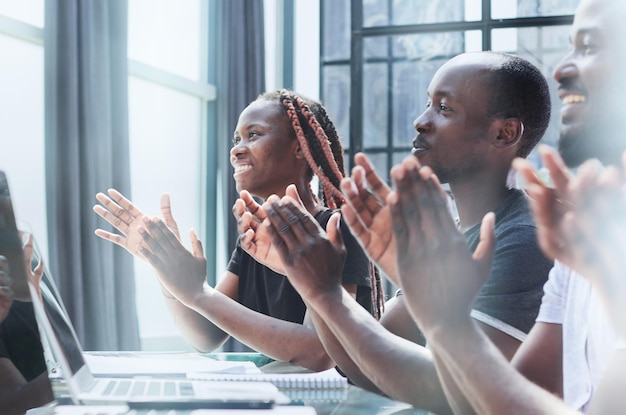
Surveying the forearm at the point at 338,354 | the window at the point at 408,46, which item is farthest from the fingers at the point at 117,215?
the window at the point at 408,46

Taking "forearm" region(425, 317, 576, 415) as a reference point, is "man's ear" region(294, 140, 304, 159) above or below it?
above

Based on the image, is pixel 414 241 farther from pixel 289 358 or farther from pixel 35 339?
pixel 289 358

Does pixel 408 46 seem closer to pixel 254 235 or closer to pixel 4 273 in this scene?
pixel 254 235

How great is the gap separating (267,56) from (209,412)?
13.3 feet

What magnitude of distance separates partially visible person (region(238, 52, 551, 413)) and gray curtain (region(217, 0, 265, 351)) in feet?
9.39

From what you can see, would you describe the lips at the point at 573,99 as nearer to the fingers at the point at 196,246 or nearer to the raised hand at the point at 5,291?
the raised hand at the point at 5,291

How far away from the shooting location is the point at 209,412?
894 millimetres

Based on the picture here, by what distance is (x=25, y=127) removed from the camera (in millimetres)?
3096

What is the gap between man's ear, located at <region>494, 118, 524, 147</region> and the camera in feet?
4.96

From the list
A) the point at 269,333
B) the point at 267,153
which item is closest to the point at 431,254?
the point at 269,333

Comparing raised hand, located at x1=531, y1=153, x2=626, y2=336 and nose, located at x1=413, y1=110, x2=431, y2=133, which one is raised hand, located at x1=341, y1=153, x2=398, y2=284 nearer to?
raised hand, located at x1=531, y1=153, x2=626, y2=336

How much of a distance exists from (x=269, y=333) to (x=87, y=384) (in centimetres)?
69

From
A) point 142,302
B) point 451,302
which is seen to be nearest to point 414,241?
point 451,302

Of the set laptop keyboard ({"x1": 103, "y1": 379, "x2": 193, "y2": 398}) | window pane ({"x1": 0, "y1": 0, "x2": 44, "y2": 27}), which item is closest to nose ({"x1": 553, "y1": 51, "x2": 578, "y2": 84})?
laptop keyboard ({"x1": 103, "y1": 379, "x2": 193, "y2": 398})
